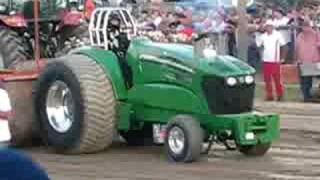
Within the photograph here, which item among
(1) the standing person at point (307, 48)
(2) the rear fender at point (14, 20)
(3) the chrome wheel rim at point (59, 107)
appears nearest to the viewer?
(3) the chrome wheel rim at point (59, 107)

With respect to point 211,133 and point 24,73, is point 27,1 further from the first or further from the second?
point 211,133

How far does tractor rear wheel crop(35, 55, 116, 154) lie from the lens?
10.9 m

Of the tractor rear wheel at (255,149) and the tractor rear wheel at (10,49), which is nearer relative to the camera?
the tractor rear wheel at (255,149)

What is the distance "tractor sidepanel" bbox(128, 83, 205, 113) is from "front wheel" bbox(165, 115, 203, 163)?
162 mm

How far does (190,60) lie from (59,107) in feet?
5.95

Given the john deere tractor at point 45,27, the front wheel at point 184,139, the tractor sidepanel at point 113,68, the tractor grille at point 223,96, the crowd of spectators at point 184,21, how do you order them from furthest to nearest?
the john deere tractor at point 45,27 < the crowd of spectators at point 184,21 < the tractor sidepanel at point 113,68 < the tractor grille at point 223,96 < the front wheel at point 184,139

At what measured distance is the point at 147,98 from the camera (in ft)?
36.2

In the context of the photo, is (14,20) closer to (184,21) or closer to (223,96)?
(184,21)

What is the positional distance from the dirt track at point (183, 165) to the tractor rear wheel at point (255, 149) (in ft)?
0.24

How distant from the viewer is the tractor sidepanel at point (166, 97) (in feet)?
34.7

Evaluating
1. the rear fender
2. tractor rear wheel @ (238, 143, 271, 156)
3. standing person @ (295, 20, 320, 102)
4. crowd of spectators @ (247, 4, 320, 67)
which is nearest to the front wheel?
tractor rear wheel @ (238, 143, 271, 156)

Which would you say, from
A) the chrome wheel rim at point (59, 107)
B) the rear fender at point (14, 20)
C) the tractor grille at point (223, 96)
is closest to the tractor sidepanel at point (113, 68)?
the chrome wheel rim at point (59, 107)

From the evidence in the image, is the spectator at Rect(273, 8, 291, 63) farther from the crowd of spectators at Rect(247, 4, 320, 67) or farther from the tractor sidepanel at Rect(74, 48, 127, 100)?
the tractor sidepanel at Rect(74, 48, 127, 100)

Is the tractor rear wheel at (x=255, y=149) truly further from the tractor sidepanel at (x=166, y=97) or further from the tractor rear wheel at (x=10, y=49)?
the tractor rear wheel at (x=10, y=49)
